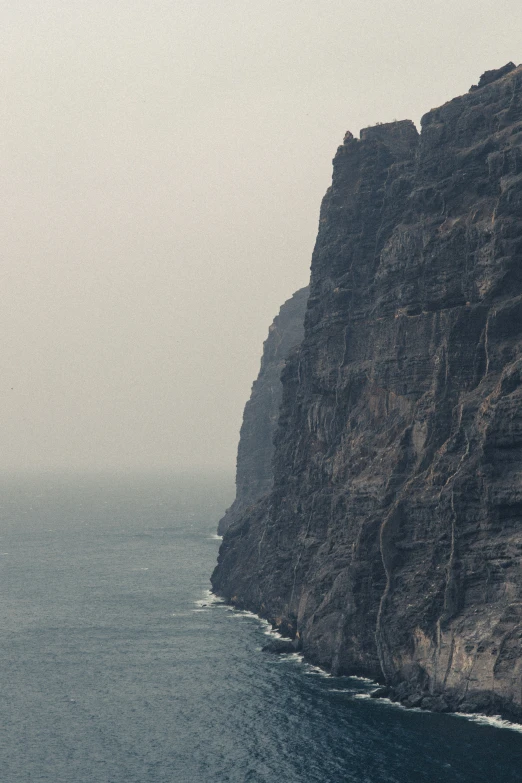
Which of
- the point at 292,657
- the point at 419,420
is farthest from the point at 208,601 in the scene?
the point at 419,420

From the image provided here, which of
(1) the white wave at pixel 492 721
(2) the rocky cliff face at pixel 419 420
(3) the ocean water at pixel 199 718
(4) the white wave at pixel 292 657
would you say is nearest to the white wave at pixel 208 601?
(3) the ocean water at pixel 199 718

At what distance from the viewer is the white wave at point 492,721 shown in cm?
9062

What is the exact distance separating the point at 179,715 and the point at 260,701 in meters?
9.16

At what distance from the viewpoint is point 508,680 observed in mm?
92500

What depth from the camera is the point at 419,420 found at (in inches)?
4397

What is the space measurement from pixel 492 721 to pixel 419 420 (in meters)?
34.2

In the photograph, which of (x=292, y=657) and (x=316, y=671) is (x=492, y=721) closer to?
(x=316, y=671)

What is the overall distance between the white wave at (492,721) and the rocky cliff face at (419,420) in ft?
3.23

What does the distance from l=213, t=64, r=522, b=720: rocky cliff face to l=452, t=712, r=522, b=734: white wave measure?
3.23 ft

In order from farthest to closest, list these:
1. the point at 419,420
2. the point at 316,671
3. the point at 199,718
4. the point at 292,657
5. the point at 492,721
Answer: the point at 292,657
the point at 316,671
the point at 419,420
the point at 199,718
the point at 492,721

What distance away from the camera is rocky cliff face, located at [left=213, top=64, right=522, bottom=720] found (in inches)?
3893

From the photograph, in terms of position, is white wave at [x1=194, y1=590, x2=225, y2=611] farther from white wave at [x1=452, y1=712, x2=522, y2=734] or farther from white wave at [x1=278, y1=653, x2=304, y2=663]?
white wave at [x1=452, y1=712, x2=522, y2=734]

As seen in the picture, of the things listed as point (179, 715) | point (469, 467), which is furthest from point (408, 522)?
point (179, 715)

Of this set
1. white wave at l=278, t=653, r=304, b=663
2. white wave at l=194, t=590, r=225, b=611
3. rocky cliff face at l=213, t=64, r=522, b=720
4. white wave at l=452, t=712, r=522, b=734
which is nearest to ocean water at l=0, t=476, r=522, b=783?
white wave at l=278, t=653, r=304, b=663
